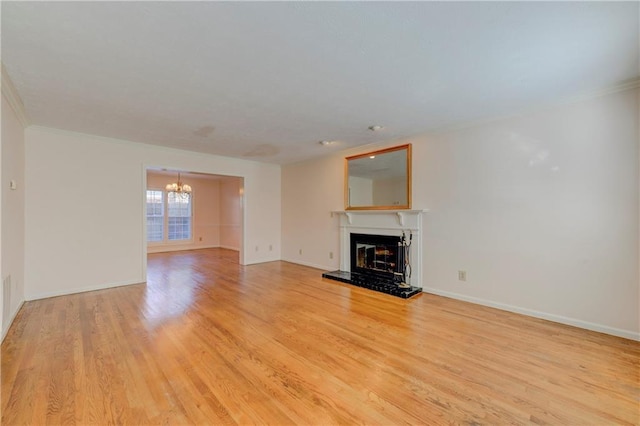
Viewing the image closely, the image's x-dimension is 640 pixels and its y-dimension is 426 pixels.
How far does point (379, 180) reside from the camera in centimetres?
470

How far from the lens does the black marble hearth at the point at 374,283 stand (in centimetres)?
386

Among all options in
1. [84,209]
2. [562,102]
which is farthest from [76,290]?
[562,102]

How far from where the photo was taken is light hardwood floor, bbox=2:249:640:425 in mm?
1624

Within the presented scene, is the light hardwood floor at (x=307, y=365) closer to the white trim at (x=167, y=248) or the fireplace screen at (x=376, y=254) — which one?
the fireplace screen at (x=376, y=254)

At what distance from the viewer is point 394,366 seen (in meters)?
2.10

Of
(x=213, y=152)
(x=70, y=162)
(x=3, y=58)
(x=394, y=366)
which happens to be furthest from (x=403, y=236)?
(x=70, y=162)

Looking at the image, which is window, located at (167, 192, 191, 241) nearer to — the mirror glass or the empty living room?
the empty living room

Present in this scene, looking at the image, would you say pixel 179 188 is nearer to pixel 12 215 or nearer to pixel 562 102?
pixel 12 215

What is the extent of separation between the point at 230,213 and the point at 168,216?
6.04 ft

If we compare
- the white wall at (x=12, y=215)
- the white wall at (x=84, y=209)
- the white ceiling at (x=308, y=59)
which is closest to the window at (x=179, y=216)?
the white wall at (x=84, y=209)

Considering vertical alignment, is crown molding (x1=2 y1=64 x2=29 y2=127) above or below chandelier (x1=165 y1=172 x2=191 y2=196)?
above

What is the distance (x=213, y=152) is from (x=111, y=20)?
12.2 feet

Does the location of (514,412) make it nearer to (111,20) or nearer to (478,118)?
(478,118)

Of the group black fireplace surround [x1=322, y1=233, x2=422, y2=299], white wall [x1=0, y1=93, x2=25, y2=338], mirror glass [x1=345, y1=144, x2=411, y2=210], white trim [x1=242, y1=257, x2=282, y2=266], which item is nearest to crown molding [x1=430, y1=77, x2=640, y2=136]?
mirror glass [x1=345, y1=144, x2=411, y2=210]
